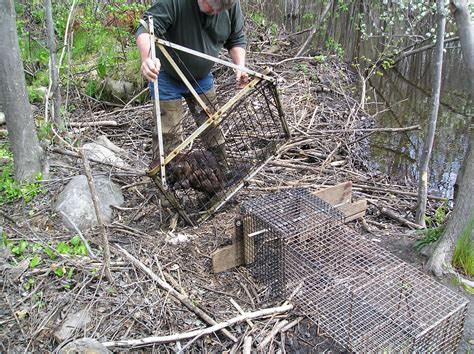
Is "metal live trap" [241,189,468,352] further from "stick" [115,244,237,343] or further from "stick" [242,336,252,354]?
"stick" [115,244,237,343]

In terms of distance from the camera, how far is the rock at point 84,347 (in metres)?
2.26

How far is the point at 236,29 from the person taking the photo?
3.64 meters

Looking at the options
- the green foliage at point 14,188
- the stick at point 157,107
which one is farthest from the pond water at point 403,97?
the green foliage at point 14,188

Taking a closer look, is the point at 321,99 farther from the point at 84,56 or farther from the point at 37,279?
the point at 37,279

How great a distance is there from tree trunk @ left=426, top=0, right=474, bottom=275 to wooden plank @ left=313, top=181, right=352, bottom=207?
3.02ft

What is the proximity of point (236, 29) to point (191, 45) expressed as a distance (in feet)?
1.47

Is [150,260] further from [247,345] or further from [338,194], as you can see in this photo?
[338,194]

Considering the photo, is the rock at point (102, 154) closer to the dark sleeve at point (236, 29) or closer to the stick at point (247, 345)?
the dark sleeve at point (236, 29)

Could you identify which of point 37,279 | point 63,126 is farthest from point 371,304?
point 63,126

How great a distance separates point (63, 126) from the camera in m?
4.41

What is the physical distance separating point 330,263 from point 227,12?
1.93 m

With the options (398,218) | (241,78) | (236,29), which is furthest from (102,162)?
(398,218)

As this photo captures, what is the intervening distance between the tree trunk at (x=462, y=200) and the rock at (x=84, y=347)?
83.6 inches

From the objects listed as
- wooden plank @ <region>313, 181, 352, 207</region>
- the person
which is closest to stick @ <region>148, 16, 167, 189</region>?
the person
